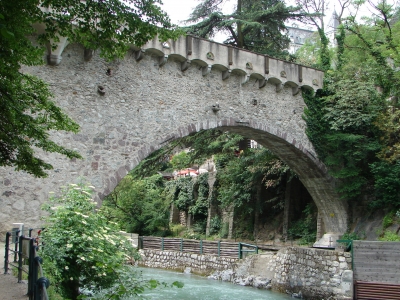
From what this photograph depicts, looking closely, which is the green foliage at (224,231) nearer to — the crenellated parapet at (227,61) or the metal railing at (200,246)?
the metal railing at (200,246)

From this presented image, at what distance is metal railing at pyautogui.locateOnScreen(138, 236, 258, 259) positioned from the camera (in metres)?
15.0

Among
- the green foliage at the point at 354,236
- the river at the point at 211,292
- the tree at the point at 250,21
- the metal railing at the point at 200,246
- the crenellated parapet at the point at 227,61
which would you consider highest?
the tree at the point at 250,21

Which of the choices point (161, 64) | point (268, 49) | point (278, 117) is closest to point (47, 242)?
point (161, 64)

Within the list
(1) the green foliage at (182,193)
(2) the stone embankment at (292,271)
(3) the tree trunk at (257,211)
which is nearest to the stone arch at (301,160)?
(3) the tree trunk at (257,211)

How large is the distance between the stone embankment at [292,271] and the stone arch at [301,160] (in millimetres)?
3242

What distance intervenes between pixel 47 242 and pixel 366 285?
261 inches

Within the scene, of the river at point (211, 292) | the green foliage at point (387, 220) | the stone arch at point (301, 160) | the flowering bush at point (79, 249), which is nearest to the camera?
the flowering bush at point (79, 249)

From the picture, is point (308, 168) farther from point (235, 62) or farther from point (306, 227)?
point (235, 62)

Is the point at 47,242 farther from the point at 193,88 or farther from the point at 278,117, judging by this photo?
the point at 278,117

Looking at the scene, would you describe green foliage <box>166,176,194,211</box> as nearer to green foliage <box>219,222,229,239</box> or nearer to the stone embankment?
green foliage <box>219,222,229,239</box>

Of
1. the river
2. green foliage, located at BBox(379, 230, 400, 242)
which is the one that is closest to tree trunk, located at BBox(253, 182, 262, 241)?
the river

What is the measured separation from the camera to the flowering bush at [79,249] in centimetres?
685

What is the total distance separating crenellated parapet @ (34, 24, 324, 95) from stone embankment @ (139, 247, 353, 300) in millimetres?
4873

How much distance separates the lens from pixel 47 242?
273 inches
